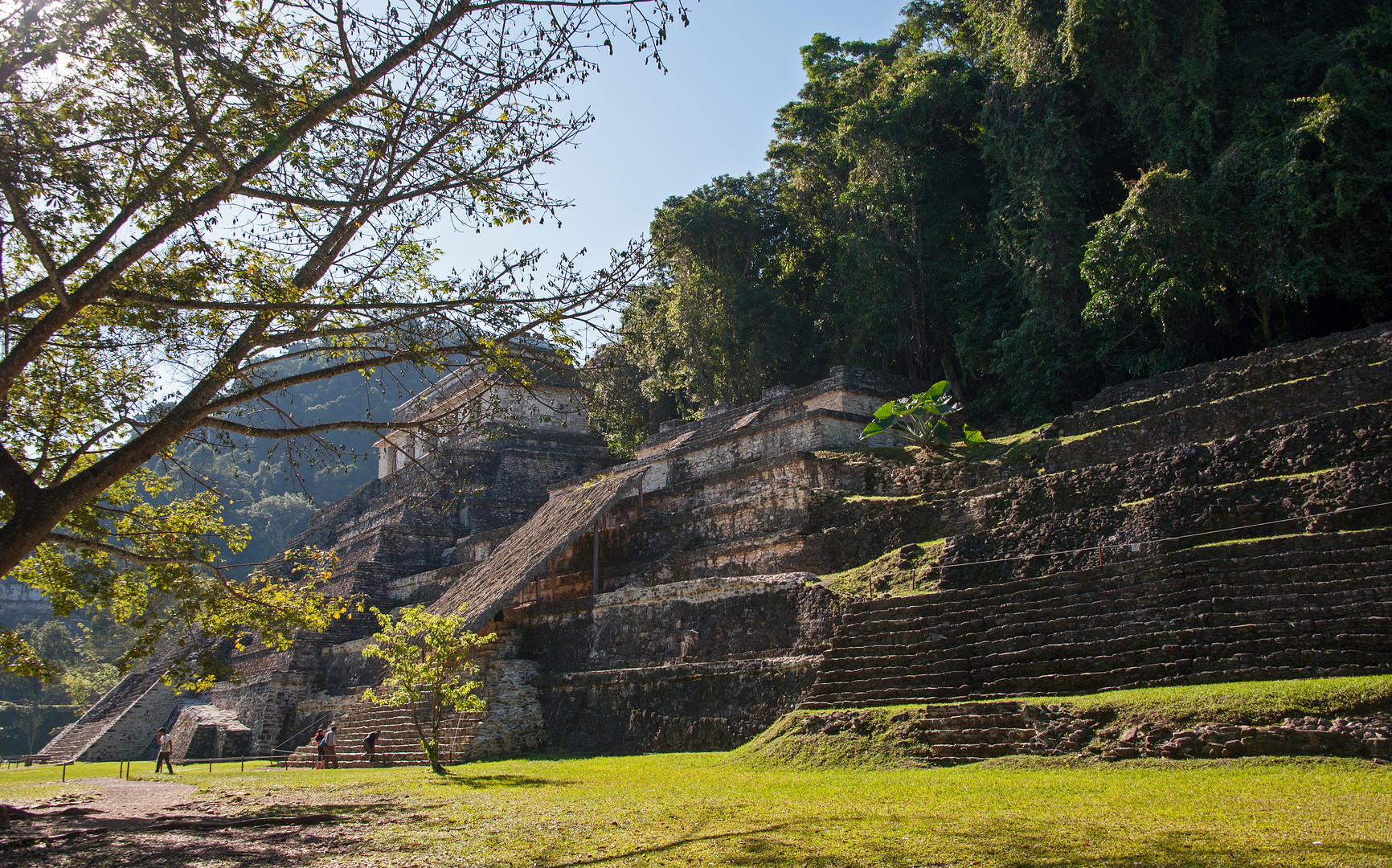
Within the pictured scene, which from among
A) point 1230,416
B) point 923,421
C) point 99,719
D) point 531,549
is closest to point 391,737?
point 531,549

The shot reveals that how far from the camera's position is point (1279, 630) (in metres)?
6.86

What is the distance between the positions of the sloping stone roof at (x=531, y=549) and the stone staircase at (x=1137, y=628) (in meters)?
5.41

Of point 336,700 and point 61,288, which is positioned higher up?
point 61,288

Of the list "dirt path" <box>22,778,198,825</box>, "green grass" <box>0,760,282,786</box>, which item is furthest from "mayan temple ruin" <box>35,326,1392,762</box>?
"dirt path" <box>22,778,198,825</box>

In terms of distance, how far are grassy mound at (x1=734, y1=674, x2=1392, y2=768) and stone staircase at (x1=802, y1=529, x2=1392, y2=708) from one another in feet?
0.95

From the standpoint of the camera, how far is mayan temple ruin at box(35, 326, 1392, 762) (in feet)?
24.3

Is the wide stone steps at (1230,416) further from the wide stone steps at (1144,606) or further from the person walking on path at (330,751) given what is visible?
the person walking on path at (330,751)

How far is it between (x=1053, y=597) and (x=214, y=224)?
290 inches

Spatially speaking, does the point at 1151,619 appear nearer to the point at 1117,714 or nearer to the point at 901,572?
the point at 1117,714

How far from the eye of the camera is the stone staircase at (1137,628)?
6.69 metres

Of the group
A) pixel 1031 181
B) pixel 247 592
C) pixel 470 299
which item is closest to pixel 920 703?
pixel 470 299

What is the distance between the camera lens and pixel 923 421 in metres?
14.1

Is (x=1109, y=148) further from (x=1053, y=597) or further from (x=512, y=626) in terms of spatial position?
(x=512, y=626)

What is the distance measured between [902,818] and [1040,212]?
42.8 ft
